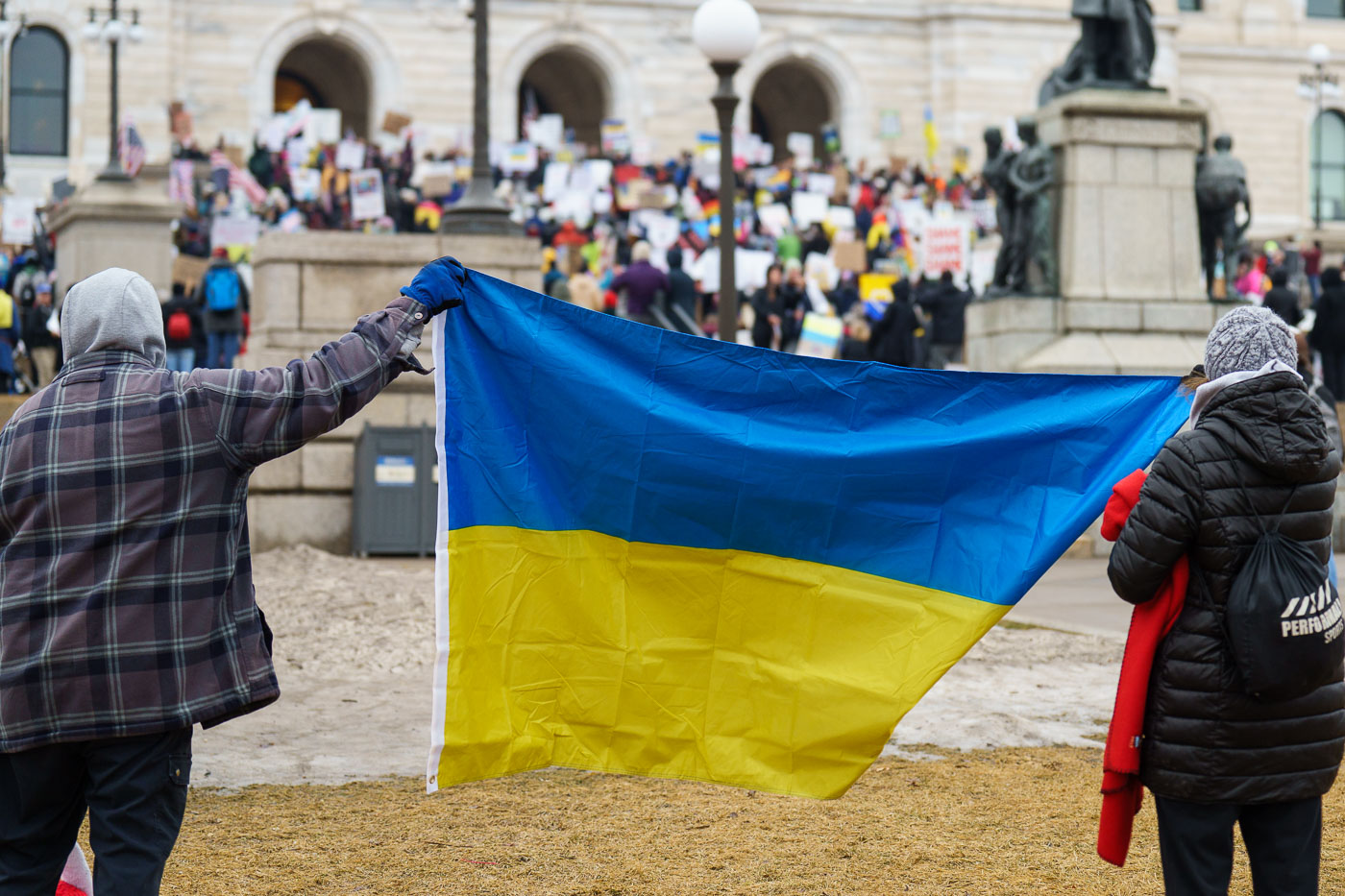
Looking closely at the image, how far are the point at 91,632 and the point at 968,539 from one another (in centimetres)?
237

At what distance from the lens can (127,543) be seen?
12.8 ft

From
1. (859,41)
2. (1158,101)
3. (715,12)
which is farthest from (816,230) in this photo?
(859,41)

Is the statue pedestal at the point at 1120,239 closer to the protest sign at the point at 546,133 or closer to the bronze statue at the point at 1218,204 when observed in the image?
the bronze statue at the point at 1218,204

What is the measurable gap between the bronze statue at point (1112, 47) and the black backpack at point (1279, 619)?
12.7m

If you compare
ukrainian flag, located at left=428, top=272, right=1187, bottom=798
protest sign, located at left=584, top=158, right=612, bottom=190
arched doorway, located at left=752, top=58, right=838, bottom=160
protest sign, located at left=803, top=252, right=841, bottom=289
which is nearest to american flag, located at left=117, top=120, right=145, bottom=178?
protest sign, located at left=584, top=158, right=612, bottom=190

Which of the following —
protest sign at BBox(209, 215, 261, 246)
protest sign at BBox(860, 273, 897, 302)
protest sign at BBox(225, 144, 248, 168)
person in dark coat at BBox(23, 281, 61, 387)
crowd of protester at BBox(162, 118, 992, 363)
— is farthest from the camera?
protest sign at BBox(225, 144, 248, 168)

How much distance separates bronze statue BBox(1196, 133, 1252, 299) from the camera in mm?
15898

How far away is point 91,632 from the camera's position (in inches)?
152

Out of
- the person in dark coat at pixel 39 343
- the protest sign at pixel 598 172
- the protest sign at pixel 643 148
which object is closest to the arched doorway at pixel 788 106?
the protest sign at pixel 643 148

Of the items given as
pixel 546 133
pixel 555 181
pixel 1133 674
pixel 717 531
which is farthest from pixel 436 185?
pixel 1133 674

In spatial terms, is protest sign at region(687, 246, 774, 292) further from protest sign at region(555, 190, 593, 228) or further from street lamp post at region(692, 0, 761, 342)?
street lamp post at region(692, 0, 761, 342)

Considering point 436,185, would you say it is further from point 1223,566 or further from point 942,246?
point 1223,566

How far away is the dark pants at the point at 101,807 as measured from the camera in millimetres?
3830

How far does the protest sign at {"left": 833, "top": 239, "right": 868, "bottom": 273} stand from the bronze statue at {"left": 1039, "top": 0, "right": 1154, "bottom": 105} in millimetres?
10730
